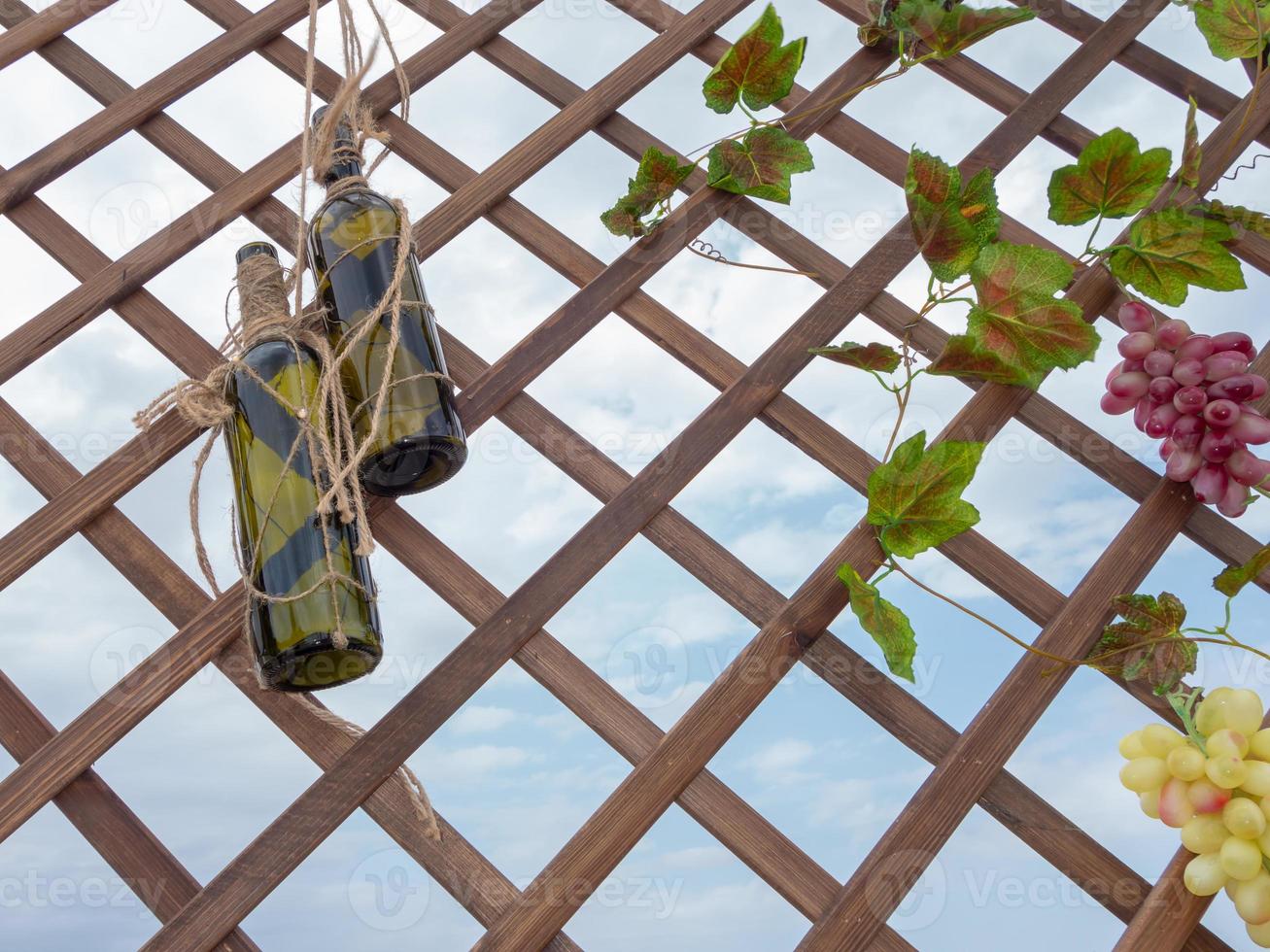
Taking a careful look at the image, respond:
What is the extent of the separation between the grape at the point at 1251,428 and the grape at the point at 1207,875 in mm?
341

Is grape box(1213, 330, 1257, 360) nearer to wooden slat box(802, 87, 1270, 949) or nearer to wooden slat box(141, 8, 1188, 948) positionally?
wooden slat box(802, 87, 1270, 949)

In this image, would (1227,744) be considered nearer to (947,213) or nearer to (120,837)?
(947,213)

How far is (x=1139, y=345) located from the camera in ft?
2.99

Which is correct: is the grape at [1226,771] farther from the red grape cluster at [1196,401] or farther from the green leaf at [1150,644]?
the red grape cluster at [1196,401]

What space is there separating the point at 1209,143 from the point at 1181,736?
68 centimetres

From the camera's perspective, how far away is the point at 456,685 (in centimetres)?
83

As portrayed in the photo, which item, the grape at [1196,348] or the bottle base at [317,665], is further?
the grape at [1196,348]

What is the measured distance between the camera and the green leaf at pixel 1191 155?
962 mm

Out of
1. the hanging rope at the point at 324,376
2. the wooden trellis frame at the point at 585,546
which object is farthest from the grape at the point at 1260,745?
the hanging rope at the point at 324,376

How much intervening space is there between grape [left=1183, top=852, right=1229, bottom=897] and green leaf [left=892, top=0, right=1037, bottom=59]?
29.4 inches

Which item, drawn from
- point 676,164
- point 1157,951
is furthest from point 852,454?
point 1157,951

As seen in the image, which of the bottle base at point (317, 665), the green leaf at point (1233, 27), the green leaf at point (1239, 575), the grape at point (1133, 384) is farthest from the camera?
the green leaf at point (1233, 27)

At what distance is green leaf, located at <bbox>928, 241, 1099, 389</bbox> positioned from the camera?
0.85 m

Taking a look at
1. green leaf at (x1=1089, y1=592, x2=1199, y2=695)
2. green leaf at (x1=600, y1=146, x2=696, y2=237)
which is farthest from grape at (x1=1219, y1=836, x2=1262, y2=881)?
green leaf at (x1=600, y1=146, x2=696, y2=237)
